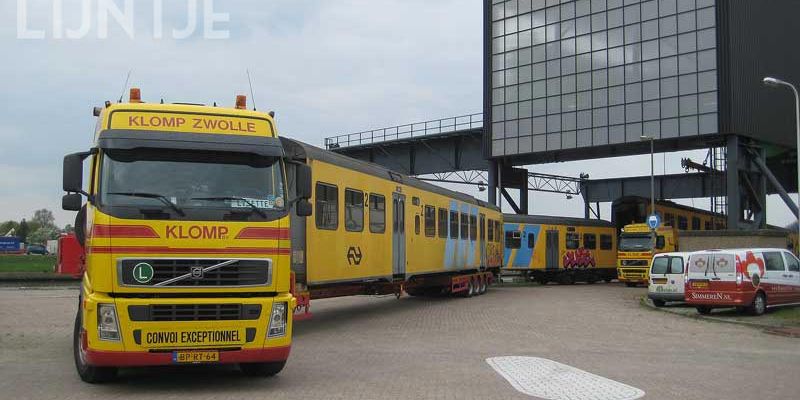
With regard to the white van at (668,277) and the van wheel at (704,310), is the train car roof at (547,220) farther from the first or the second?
the van wheel at (704,310)

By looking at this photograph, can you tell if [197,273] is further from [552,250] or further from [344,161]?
[552,250]

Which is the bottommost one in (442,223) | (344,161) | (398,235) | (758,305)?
(758,305)

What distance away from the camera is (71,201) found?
8633 mm

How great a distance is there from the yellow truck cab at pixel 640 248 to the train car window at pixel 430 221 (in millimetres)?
15388

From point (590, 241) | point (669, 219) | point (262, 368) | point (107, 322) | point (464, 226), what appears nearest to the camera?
point (107, 322)

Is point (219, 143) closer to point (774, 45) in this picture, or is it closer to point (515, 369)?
point (515, 369)

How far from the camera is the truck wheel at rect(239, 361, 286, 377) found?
919cm

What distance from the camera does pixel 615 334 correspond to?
50.0 feet

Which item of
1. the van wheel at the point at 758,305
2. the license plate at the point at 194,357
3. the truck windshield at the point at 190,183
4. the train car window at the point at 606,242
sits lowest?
the van wheel at the point at 758,305

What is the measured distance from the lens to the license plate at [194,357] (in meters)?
8.05

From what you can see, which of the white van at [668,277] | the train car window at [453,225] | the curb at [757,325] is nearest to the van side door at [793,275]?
the white van at [668,277]

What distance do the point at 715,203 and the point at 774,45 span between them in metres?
9.17

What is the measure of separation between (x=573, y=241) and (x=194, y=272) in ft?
106

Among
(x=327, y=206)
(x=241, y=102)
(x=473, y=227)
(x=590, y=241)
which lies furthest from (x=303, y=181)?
(x=590, y=241)
